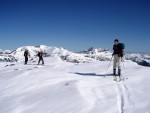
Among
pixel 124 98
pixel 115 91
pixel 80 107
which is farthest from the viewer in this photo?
pixel 115 91

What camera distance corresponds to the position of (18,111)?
36.6 feet

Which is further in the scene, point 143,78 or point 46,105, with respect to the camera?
point 143,78

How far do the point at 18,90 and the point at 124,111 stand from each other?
26.4 ft

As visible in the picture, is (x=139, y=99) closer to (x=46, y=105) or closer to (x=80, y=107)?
(x=80, y=107)

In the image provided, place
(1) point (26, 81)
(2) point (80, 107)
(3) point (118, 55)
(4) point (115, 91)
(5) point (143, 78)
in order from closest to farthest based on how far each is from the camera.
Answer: (2) point (80, 107) < (4) point (115, 91) < (5) point (143, 78) < (1) point (26, 81) < (3) point (118, 55)

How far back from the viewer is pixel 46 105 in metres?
11.5

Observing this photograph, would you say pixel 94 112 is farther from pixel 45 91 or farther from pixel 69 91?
pixel 45 91

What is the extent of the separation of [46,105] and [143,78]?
8033 mm

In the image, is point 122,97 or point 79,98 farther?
point 122,97

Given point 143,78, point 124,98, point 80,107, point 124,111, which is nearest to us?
point 124,111

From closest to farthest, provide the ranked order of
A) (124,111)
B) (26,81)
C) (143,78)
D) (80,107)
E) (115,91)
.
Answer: (124,111), (80,107), (115,91), (143,78), (26,81)

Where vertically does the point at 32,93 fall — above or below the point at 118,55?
below

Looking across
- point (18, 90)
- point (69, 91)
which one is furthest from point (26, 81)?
point (69, 91)

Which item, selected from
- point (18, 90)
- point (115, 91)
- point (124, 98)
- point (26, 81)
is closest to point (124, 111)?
point (124, 98)
